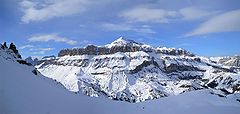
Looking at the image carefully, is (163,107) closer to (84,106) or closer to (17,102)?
(84,106)

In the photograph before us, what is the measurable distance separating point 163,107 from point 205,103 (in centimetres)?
550

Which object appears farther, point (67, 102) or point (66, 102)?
point (67, 102)

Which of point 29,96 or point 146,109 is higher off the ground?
point 29,96

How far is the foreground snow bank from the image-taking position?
96.9ft

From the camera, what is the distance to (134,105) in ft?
141

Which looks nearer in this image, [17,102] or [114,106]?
[17,102]

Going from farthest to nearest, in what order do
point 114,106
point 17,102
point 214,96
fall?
point 214,96, point 114,106, point 17,102

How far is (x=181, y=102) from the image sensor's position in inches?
1625

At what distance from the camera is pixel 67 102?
37.4 meters

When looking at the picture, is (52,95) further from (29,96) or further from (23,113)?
(23,113)

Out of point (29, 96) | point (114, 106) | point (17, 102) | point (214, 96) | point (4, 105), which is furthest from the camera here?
point (214, 96)

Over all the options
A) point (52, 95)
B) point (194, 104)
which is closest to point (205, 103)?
point (194, 104)

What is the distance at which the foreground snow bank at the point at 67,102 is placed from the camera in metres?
29.5

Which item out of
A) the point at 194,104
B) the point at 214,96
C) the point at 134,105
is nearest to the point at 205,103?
the point at 194,104
